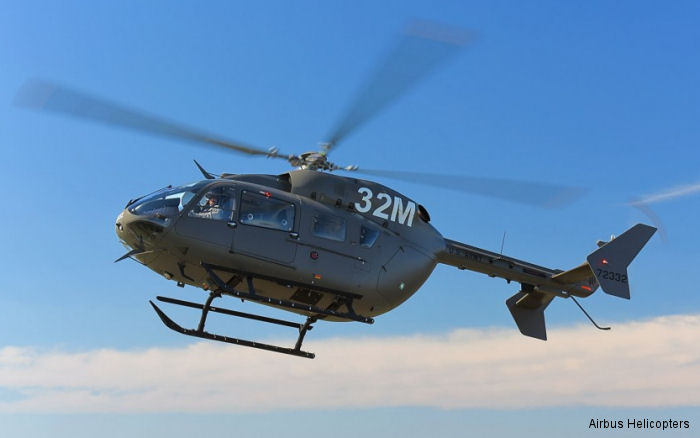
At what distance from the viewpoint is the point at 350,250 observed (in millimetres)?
17719

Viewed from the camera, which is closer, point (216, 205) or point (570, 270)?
point (216, 205)

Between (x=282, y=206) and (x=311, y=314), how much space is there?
2.63 metres

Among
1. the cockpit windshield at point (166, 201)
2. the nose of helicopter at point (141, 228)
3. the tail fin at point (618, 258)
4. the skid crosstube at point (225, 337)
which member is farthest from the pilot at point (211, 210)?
the tail fin at point (618, 258)

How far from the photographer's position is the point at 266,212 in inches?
665

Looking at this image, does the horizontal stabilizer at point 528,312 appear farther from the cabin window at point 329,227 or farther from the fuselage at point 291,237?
the cabin window at point 329,227

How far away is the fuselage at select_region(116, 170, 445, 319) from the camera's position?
16312mm

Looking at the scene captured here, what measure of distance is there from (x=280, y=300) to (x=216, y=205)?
238 centimetres

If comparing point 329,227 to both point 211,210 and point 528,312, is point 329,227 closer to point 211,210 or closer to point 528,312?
point 211,210

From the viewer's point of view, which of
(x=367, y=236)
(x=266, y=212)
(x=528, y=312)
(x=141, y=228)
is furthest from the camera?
(x=528, y=312)

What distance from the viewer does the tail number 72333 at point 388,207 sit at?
1844cm

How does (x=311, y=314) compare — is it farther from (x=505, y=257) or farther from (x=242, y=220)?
(x=505, y=257)

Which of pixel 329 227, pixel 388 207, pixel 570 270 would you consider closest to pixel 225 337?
pixel 329 227

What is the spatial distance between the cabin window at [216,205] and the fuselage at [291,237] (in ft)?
0.06

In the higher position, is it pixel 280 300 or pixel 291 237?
pixel 291 237
